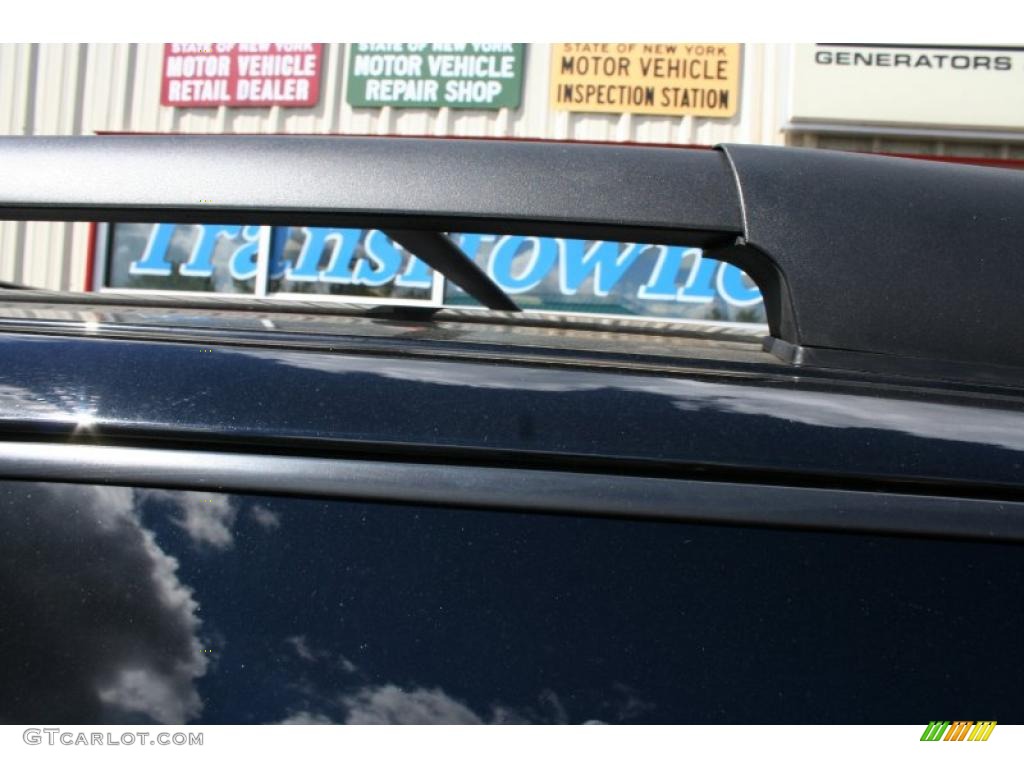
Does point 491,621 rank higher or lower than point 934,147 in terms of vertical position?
lower

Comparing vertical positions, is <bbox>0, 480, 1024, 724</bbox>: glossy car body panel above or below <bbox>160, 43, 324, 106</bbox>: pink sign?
below

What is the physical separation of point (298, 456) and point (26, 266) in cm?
567

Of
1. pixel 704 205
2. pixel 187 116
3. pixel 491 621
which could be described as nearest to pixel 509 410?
pixel 491 621

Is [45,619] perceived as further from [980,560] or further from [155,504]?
[980,560]

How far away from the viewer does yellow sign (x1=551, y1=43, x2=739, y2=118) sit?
4621 mm

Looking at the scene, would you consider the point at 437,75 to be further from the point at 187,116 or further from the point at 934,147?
the point at 934,147

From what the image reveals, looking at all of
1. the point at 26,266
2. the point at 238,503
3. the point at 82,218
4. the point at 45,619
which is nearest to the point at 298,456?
the point at 238,503

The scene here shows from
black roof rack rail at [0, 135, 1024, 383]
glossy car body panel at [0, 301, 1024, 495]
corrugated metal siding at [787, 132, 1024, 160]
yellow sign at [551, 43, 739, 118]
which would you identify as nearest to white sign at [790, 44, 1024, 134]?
corrugated metal siding at [787, 132, 1024, 160]

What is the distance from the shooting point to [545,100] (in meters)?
4.72

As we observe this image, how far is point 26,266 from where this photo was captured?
5180mm
